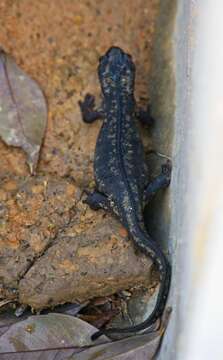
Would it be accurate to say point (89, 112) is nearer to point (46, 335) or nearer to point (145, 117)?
point (145, 117)

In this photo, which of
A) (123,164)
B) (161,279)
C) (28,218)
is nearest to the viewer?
(161,279)

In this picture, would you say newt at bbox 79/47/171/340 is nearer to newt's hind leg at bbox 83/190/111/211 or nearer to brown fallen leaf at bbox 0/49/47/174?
newt's hind leg at bbox 83/190/111/211

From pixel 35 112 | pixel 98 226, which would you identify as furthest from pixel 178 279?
pixel 35 112

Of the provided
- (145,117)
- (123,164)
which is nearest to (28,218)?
(123,164)

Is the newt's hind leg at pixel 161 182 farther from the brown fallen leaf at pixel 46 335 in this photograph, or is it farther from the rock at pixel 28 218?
the brown fallen leaf at pixel 46 335

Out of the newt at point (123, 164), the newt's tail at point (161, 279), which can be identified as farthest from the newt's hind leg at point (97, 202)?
the newt's tail at point (161, 279)

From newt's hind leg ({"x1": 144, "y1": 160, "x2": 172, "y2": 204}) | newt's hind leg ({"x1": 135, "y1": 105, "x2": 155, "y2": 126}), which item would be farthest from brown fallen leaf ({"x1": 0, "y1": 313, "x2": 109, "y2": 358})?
newt's hind leg ({"x1": 135, "y1": 105, "x2": 155, "y2": 126})
